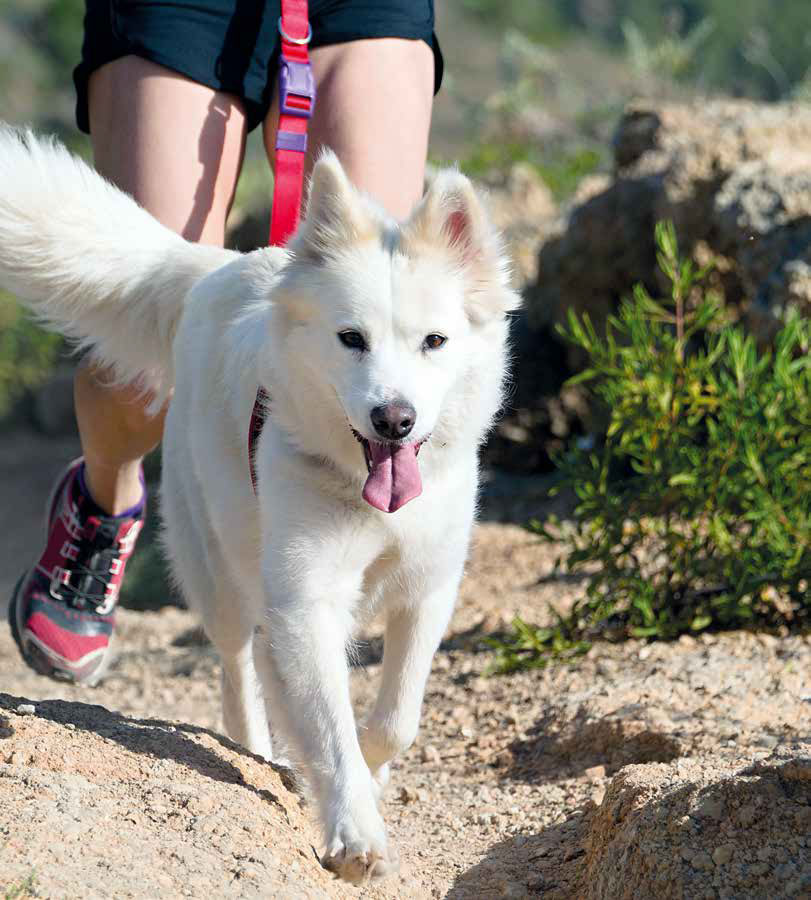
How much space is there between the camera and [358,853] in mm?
2424

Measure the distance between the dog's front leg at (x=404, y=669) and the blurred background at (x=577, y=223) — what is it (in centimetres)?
266

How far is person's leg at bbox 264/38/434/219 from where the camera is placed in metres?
3.47

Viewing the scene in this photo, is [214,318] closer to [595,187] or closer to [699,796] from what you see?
[699,796]

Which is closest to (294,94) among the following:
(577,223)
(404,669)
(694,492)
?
(404,669)

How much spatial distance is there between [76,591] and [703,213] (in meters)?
3.41

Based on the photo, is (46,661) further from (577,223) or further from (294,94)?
(577,223)

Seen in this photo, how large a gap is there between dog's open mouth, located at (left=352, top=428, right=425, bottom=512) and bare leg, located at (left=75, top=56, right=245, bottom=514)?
1.19m

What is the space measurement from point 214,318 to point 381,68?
913 mm

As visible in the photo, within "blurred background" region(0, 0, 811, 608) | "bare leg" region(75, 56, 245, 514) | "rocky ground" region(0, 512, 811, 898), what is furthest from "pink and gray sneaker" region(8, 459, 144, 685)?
"blurred background" region(0, 0, 811, 608)

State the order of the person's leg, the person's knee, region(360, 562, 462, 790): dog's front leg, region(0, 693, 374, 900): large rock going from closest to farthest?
region(0, 693, 374, 900): large rock → region(360, 562, 462, 790): dog's front leg → the person's leg → the person's knee

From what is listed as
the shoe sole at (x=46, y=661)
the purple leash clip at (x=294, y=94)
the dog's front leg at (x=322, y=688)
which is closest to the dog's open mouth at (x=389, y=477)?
the dog's front leg at (x=322, y=688)

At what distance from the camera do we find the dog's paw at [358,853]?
7.97 feet

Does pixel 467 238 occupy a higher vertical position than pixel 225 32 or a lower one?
lower

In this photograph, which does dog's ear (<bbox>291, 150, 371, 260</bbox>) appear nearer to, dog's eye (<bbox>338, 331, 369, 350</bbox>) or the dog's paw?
dog's eye (<bbox>338, 331, 369, 350</bbox>)
